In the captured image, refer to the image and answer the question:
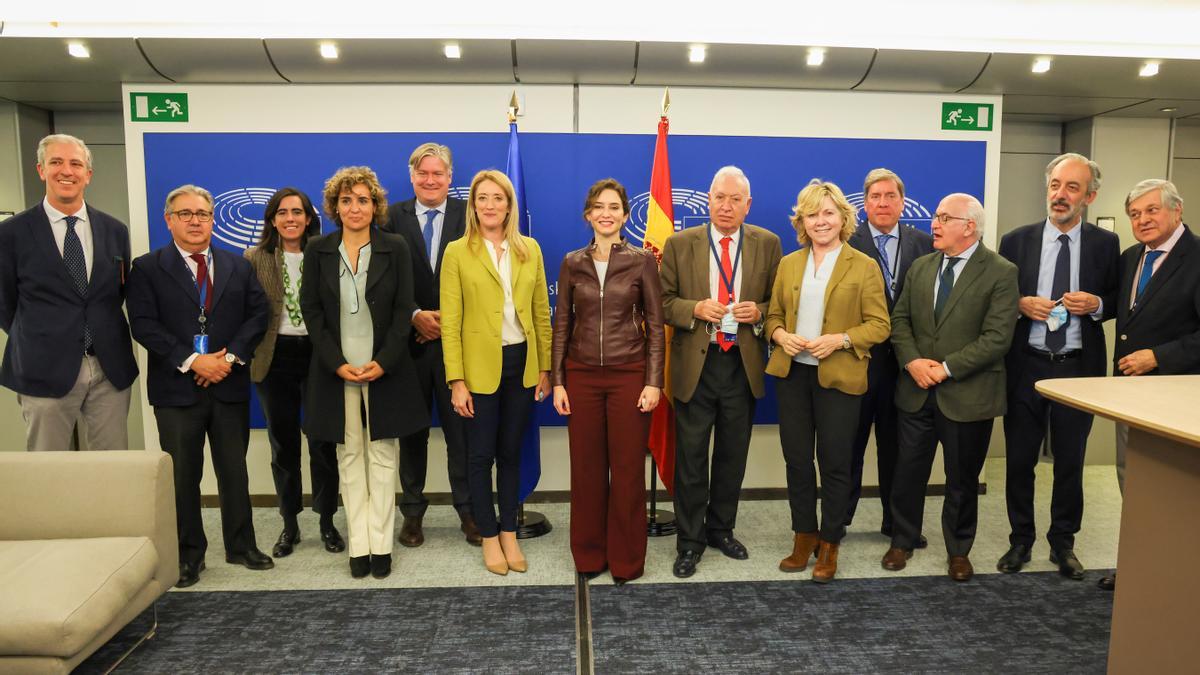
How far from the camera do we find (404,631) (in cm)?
311

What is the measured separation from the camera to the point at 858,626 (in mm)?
3139

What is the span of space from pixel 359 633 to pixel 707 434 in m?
1.85

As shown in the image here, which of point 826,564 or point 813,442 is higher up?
point 813,442

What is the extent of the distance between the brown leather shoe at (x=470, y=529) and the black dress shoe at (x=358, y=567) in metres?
0.62

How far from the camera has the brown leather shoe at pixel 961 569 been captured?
11.9 ft

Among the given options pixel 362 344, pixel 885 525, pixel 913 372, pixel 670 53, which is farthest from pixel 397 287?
pixel 885 525

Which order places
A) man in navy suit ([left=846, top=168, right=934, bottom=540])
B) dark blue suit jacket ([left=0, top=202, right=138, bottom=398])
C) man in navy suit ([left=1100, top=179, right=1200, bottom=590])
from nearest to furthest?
dark blue suit jacket ([left=0, top=202, right=138, bottom=398]), man in navy suit ([left=1100, top=179, right=1200, bottom=590]), man in navy suit ([left=846, top=168, right=934, bottom=540])

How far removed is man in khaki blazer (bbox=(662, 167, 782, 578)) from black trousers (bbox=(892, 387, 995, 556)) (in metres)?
0.80

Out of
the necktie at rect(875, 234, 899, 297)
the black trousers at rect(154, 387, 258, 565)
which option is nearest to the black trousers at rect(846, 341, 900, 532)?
the necktie at rect(875, 234, 899, 297)

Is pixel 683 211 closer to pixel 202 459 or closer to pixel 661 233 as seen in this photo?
pixel 661 233

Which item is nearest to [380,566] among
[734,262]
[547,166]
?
[734,262]

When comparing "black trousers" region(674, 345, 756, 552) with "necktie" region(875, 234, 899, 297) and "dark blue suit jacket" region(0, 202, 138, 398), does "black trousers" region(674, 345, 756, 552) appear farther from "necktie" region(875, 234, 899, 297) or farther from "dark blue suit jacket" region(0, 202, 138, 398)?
"dark blue suit jacket" region(0, 202, 138, 398)

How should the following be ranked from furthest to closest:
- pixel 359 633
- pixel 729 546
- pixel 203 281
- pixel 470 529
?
pixel 470 529, pixel 729 546, pixel 203 281, pixel 359 633

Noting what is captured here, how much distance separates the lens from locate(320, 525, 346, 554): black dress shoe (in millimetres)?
4051
